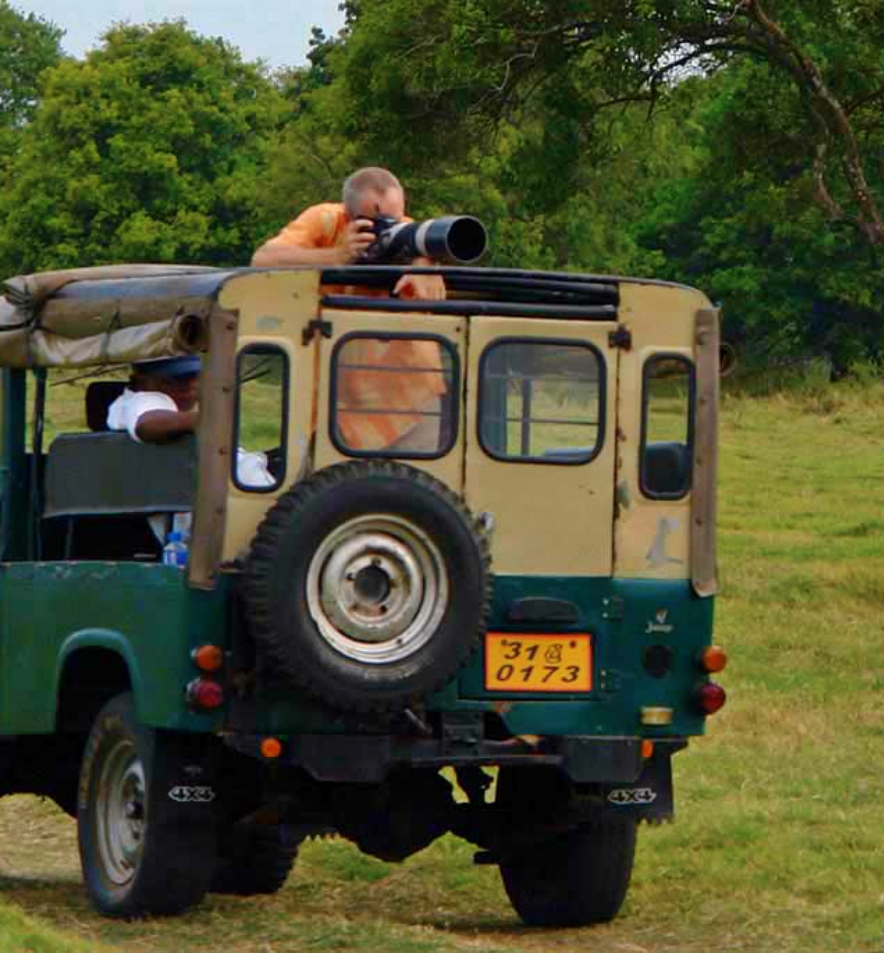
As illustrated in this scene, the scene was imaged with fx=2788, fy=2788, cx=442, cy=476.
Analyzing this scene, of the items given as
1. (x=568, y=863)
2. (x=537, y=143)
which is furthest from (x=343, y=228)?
(x=537, y=143)

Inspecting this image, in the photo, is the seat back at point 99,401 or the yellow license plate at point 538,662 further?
the seat back at point 99,401

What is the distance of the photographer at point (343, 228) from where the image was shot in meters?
9.55

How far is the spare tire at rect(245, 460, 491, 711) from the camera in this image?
8.53 meters

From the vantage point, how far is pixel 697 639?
934 cm

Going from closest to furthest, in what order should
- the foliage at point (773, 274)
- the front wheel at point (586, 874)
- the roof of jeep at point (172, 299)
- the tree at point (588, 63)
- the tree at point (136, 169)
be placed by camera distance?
the roof of jeep at point (172, 299)
the front wheel at point (586, 874)
the tree at point (588, 63)
the foliage at point (773, 274)
the tree at point (136, 169)

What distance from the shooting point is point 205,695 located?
8.68m

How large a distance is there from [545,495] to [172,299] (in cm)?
138

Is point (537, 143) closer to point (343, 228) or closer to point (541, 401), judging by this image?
point (343, 228)

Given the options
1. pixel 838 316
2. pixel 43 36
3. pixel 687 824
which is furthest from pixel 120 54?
pixel 687 824

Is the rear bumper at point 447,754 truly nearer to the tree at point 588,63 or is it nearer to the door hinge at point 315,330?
the door hinge at point 315,330

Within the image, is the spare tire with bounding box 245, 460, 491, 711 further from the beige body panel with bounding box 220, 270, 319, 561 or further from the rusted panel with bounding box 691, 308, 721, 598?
the rusted panel with bounding box 691, 308, 721, 598

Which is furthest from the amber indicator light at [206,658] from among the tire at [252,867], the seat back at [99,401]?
the seat back at [99,401]

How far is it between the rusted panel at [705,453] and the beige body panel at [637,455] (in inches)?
1.5

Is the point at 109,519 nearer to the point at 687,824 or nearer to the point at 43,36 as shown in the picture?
the point at 687,824
